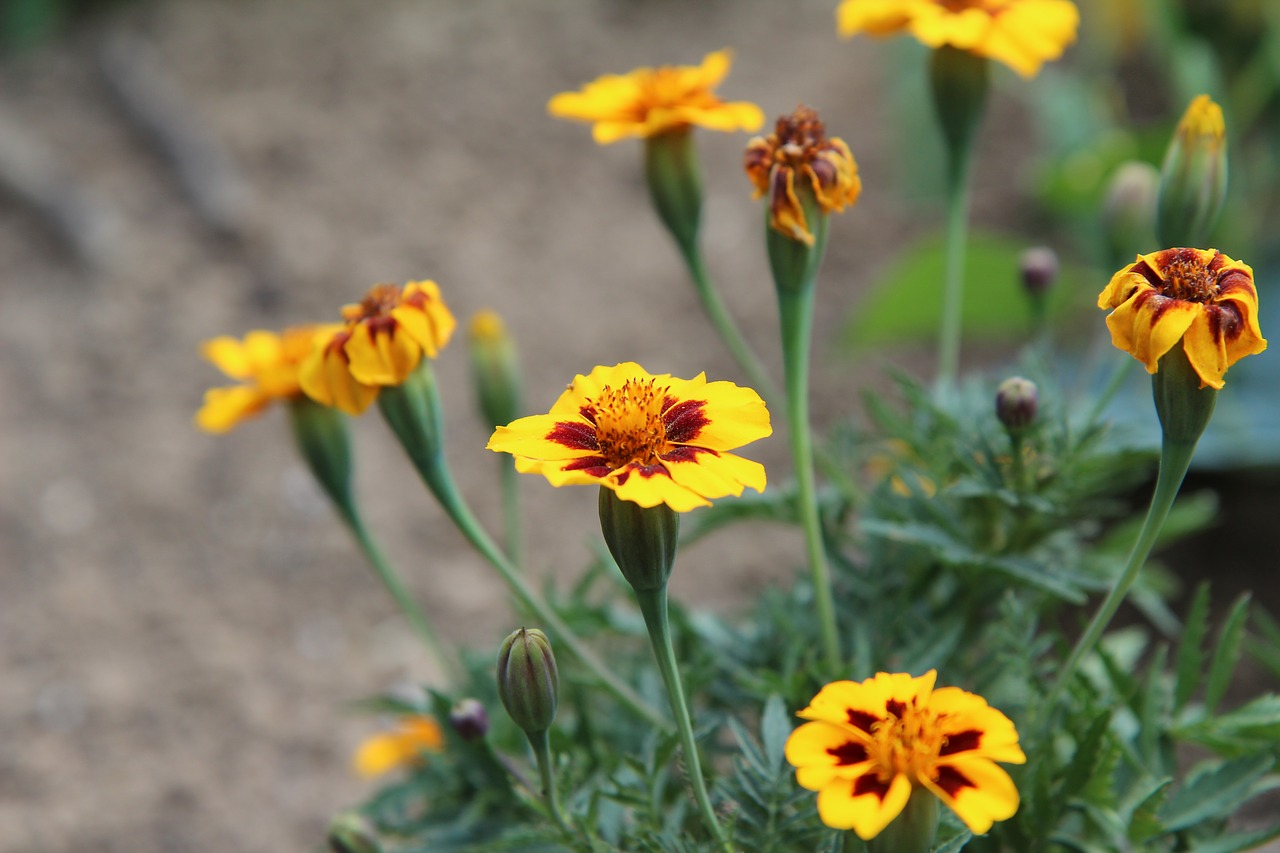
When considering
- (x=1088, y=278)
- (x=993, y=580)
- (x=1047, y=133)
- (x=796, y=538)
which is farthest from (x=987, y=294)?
(x=993, y=580)

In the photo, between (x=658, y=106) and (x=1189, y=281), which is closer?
(x=1189, y=281)

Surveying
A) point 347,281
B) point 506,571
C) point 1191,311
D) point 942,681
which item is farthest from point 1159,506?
point 347,281

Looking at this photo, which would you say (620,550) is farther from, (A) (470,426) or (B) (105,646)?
(A) (470,426)

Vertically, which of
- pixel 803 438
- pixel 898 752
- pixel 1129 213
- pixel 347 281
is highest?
pixel 347 281

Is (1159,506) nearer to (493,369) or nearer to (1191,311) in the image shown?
(1191,311)

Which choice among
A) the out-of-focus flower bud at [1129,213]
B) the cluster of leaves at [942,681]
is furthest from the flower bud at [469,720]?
the out-of-focus flower bud at [1129,213]

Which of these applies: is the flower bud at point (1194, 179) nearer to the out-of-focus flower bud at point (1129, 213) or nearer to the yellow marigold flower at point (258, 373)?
the out-of-focus flower bud at point (1129, 213)
